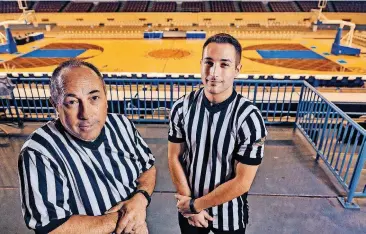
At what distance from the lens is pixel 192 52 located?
15.5 metres

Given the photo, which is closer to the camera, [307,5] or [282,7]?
[307,5]

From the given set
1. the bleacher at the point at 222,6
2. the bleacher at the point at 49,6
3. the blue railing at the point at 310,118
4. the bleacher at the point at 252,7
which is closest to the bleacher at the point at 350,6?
the bleacher at the point at 252,7

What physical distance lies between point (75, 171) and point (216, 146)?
92 cm

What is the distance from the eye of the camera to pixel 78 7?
26891 mm

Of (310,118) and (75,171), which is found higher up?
(75,171)

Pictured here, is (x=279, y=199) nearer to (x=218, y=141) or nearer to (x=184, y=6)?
(x=218, y=141)

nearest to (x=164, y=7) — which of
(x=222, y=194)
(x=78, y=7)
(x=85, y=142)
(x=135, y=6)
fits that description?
(x=135, y=6)

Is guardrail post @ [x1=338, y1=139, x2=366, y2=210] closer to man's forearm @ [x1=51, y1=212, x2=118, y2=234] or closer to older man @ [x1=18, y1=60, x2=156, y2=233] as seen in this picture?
older man @ [x1=18, y1=60, x2=156, y2=233]

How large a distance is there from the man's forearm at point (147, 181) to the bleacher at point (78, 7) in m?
28.4

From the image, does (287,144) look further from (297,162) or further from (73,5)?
(73,5)

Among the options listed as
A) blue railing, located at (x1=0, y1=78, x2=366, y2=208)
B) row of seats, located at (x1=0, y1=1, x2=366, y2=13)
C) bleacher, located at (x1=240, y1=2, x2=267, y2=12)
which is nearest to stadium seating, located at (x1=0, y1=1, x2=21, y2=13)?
row of seats, located at (x1=0, y1=1, x2=366, y2=13)

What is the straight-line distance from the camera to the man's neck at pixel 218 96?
5.63 feet

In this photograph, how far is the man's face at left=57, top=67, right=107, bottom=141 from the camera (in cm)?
119

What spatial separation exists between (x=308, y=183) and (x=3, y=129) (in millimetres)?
6160
